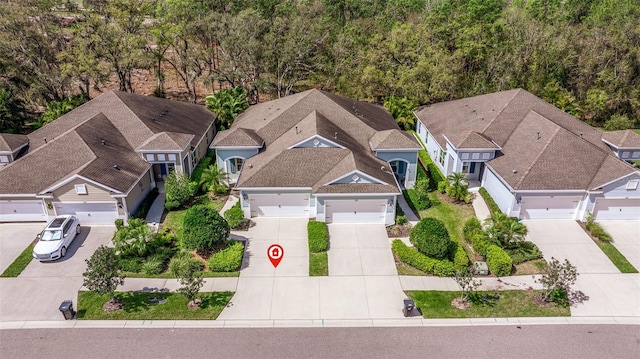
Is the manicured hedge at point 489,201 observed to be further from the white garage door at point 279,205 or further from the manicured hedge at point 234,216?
the manicured hedge at point 234,216

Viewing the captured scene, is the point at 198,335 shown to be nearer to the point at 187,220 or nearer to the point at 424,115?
the point at 187,220

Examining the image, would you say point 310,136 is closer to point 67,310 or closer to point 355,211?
point 355,211

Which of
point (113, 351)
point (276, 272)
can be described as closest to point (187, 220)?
point (276, 272)

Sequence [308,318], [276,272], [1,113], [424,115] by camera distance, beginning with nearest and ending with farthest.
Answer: [308,318], [276,272], [1,113], [424,115]

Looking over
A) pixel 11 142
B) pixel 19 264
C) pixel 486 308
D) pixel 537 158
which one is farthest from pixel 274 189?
pixel 11 142

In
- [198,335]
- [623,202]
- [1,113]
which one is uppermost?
[1,113]

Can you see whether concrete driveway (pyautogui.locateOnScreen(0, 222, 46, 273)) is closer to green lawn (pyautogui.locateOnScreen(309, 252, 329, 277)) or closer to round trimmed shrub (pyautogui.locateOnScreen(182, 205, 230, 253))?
round trimmed shrub (pyautogui.locateOnScreen(182, 205, 230, 253))
